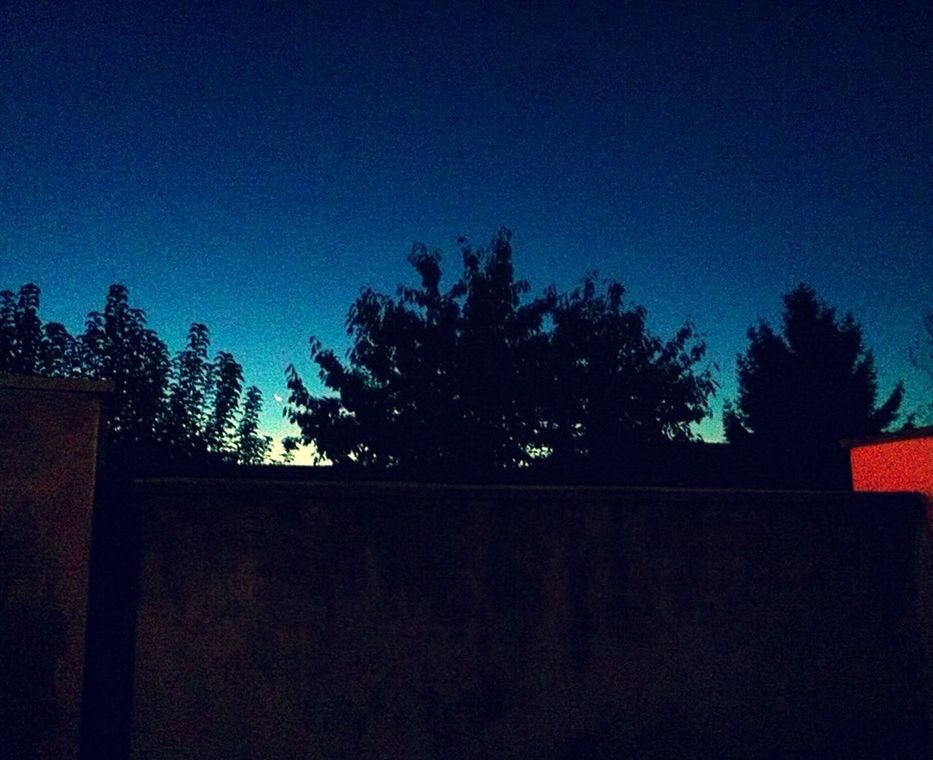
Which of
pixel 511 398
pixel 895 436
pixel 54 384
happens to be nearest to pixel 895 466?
pixel 895 436

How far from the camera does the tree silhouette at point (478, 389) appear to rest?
14602 mm

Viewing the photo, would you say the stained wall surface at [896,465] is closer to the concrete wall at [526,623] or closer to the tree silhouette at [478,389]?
the concrete wall at [526,623]

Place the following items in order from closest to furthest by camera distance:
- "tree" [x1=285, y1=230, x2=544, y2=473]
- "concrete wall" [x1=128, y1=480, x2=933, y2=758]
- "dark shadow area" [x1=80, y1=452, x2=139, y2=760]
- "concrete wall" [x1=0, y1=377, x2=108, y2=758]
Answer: "concrete wall" [x1=0, y1=377, x2=108, y2=758] → "dark shadow area" [x1=80, y1=452, x2=139, y2=760] → "concrete wall" [x1=128, y1=480, x2=933, y2=758] → "tree" [x1=285, y1=230, x2=544, y2=473]

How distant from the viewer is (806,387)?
2422cm

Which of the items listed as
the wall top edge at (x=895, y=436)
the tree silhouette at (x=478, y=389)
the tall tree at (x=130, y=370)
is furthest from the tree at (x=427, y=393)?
the wall top edge at (x=895, y=436)

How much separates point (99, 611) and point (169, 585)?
17.3 inches

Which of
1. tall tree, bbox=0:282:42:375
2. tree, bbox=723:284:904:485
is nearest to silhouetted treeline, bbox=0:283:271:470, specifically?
tall tree, bbox=0:282:42:375

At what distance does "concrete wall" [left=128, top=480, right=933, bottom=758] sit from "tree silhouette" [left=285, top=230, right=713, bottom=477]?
8725 millimetres

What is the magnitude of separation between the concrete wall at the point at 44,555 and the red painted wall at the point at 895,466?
19.1 ft

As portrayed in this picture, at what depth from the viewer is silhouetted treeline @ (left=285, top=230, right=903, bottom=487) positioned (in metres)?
14.6

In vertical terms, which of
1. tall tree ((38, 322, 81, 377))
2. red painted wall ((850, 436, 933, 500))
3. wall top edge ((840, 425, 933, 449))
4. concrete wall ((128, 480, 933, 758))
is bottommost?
concrete wall ((128, 480, 933, 758))

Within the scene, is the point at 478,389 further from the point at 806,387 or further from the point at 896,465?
the point at 806,387

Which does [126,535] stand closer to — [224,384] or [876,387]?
[224,384]

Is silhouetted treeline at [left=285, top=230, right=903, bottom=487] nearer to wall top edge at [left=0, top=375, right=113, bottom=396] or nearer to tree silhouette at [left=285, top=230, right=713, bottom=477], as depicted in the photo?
tree silhouette at [left=285, top=230, right=713, bottom=477]
